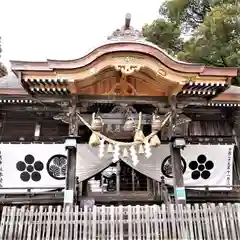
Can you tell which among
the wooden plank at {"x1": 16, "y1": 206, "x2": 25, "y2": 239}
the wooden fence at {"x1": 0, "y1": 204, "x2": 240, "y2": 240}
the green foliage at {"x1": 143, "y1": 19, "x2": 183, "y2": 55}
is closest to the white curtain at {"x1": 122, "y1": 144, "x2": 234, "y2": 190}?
the wooden fence at {"x1": 0, "y1": 204, "x2": 240, "y2": 240}

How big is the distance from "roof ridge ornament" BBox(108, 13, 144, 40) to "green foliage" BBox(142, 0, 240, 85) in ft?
26.2

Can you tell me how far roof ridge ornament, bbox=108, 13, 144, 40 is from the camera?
8.67 meters

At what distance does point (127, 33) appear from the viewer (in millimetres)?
8805

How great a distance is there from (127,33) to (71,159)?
3.63m

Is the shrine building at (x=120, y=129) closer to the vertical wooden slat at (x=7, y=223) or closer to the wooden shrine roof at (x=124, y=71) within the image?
the wooden shrine roof at (x=124, y=71)

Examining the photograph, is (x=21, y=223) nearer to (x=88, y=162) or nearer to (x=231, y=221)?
(x=88, y=162)

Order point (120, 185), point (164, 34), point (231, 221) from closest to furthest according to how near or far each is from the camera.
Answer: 1. point (231, 221)
2. point (120, 185)
3. point (164, 34)

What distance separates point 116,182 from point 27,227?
3.96 meters

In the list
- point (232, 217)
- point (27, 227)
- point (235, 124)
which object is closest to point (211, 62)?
point (235, 124)

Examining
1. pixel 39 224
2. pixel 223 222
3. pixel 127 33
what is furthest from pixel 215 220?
pixel 127 33

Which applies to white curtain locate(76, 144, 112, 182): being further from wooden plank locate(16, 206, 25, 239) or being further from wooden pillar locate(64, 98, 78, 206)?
wooden plank locate(16, 206, 25, 239)

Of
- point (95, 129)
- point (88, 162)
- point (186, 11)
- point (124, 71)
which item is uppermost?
point (186, 11)

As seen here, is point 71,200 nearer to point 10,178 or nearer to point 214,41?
point 10,178

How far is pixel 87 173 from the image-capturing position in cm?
952
